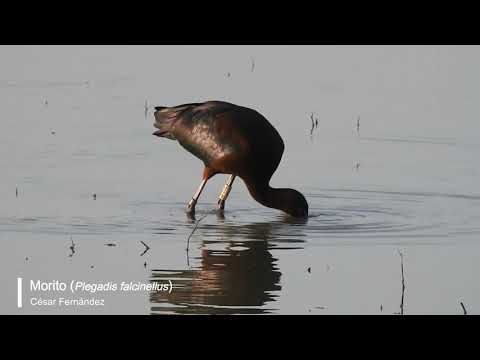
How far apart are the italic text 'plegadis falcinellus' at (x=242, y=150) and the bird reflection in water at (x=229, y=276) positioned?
637 millimetres

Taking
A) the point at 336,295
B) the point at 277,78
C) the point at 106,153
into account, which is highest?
the point at 277,78

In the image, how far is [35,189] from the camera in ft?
48.9

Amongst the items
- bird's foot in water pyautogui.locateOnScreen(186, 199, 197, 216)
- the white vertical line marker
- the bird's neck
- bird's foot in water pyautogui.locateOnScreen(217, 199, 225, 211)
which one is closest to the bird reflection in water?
the bird's neck

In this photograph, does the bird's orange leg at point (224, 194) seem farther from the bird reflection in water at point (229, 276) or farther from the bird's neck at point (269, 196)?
the bird reflection in water at point (229, 276)

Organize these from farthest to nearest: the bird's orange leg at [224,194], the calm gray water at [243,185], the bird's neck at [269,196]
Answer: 1. the bird's orange leg at [224,194]
2. the bird's neck at [269,196]
3. the calm gray water at [243,185]

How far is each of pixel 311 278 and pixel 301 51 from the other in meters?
16.1

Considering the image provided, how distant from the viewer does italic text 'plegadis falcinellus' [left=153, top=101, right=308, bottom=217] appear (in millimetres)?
13812

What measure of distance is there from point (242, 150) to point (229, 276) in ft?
9.53

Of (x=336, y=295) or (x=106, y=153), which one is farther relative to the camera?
(x=106, y=153)

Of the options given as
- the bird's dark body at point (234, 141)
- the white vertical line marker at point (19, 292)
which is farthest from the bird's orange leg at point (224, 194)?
the white vertical line marker at point (19, 292)

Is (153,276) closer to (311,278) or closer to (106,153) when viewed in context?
(311,278)

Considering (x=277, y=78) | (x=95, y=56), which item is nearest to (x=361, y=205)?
(x=277, y=78)

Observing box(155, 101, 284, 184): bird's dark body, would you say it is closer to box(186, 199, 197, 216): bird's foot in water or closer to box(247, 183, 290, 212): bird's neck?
box(247, 183, 290, 212): bird's neck

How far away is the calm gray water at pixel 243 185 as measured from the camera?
11.0m
